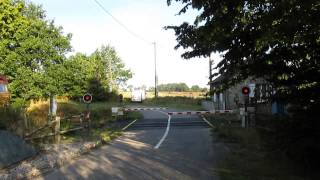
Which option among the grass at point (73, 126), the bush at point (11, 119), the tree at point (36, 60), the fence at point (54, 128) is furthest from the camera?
the tree at point (36, 60)

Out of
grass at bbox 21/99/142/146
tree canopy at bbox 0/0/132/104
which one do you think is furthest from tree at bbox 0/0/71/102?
grass at bbox 21/99/142/146

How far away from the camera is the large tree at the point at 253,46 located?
37.1 ft

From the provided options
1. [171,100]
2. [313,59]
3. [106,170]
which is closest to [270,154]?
[313,59]

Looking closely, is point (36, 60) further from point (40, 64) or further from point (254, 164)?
point (254, 164)

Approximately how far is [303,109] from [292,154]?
1.15 metres

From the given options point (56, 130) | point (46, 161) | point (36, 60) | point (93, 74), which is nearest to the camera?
point (46, 161)

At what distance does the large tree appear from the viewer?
11321mm

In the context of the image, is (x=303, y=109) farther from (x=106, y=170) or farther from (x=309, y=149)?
(x=106, y=170)

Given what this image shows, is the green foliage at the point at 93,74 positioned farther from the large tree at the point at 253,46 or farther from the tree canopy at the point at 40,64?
the large tree at the point at 253,46

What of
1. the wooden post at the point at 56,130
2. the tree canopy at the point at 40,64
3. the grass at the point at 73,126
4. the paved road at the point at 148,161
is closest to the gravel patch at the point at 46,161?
the paved road at the point at 148,161

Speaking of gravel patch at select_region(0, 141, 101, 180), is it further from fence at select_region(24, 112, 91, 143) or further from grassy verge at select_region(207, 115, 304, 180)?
grassy verge at select_region(207, 115, 304, 180)

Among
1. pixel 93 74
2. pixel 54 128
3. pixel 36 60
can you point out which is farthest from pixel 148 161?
pixel 93 74

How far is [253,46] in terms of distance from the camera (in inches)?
548

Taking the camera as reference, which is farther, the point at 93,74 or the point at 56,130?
the point at 93,74
